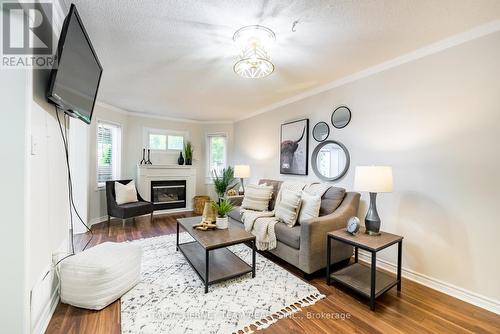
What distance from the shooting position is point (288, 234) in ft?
8.22

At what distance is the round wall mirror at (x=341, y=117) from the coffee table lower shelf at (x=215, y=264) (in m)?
2.20

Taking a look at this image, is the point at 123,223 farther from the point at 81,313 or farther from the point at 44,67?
the point at 44,67

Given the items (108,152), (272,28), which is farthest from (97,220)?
(272,28)

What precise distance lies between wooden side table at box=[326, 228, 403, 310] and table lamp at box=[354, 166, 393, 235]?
0.11m

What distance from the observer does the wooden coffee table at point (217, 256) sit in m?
2.07

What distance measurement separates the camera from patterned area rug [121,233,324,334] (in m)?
1.63

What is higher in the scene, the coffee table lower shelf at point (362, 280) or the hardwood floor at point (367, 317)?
the coffee table lower shelf at point (362, 280)

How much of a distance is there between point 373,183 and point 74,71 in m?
2.70

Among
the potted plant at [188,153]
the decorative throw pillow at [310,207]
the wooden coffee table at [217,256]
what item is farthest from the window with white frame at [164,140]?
the decorative throw pillow at [310,207]

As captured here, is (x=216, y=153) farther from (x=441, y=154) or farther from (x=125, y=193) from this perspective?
(x=441, y=154)

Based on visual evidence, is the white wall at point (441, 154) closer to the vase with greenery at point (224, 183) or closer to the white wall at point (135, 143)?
the vase with greenery at point (224, 183)

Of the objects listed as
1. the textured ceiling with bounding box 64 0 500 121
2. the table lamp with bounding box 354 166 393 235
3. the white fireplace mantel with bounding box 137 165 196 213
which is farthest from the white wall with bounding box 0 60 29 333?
the white fireplace mantel with bounding box 137 165 196 213

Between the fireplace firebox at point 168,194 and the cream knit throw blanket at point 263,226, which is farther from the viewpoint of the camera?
the fireplace firebox at point 168,194

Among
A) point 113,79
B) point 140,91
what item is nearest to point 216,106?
point 140,91
